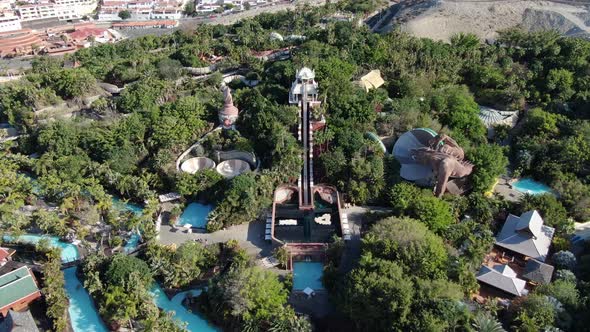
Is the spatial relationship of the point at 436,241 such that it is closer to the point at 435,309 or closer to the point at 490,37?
the point at 435,309

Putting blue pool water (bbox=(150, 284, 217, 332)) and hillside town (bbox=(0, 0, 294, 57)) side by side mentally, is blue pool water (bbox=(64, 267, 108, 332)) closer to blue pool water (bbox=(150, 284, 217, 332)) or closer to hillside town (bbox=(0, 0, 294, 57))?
blue pool water (bbox=(150, 284, 217, 332))

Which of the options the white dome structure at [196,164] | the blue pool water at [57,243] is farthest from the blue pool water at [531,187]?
the blue pool water at [57,243]

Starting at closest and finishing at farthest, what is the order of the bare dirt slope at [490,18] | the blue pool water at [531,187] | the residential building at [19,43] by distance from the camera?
the blue pool water at [531,187] < the bare dirt slope at [490,18] < the residential building at [19,43]

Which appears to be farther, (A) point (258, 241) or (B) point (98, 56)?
(B) point (98, 56)

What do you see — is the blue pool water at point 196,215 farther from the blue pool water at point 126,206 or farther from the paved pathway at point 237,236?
the blue pool water at point 126,206

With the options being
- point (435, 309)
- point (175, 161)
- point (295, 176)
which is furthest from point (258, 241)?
point (435, 309)
